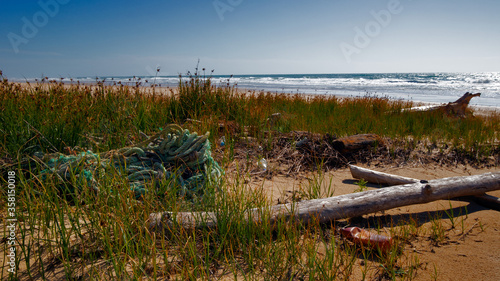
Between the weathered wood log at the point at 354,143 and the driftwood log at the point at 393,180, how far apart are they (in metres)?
0.79

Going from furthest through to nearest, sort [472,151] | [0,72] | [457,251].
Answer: [472,151], [0,72], [457,251]

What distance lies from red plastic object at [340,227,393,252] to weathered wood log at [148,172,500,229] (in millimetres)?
236

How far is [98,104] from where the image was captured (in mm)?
4613

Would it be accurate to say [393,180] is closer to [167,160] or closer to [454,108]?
[167,160]

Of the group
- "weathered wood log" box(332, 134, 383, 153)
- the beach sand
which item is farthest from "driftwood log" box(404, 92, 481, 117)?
the beach sand

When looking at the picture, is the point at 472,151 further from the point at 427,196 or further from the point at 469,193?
the point at 427,196

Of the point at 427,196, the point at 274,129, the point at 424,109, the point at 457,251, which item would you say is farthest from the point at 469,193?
the point at 424,109

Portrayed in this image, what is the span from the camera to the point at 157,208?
2152 mm

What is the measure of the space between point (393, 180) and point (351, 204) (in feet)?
4.10

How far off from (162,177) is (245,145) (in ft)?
6.99

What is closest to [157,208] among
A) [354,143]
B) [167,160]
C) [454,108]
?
[167,160]

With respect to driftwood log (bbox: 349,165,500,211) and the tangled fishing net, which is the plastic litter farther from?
driftwood log (bbox: 349,165,500,211)

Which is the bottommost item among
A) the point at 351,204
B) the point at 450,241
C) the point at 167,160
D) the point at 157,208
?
the point at 450,241

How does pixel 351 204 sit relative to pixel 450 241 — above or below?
above
